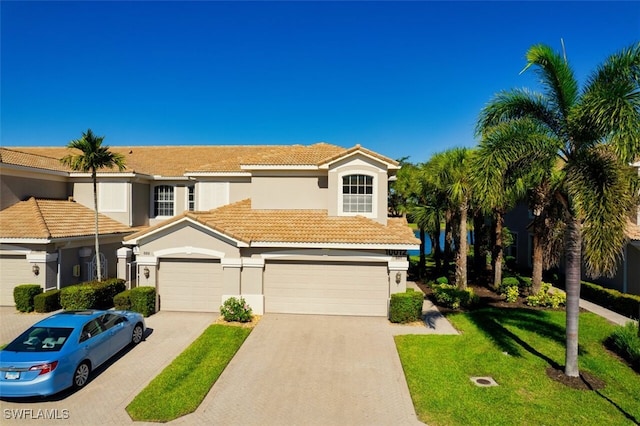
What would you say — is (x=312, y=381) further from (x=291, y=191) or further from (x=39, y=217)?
(x=39, y=217)

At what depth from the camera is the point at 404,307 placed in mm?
13148

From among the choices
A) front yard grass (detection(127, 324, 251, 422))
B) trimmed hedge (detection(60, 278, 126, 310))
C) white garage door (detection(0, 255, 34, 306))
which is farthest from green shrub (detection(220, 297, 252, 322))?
white garage door (detection(0, 255, 34, 306))

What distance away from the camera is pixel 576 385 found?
8680 mm

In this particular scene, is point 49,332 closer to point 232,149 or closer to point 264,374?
point 264,374

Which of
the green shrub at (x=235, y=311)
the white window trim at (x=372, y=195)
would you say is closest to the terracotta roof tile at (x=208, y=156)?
the white window trim at (x=372, y=195)

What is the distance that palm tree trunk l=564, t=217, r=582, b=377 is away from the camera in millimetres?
9031

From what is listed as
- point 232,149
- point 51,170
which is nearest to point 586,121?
point 232,149

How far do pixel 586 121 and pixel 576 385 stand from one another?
257 inches

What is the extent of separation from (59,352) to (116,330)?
200 cm

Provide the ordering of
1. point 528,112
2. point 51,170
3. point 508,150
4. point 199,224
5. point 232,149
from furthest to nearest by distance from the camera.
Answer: point 232,149
point 51,170
point 199,224
point 528,112
point 508,150

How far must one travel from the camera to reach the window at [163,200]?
2219 cm

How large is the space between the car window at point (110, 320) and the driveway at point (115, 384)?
1.03 m

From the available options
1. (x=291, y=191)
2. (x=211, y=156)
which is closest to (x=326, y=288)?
(x=291, y=191)

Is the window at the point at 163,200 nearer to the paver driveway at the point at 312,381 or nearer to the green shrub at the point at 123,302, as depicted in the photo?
the green shrub at the point at 123,302
